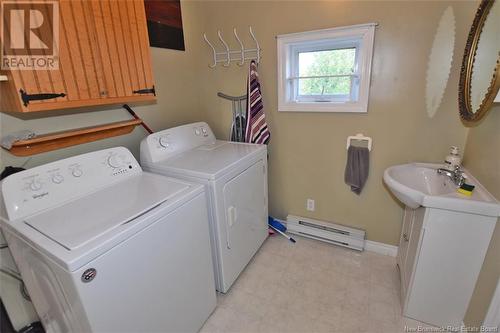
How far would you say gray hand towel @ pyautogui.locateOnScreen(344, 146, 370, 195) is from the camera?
1969mm

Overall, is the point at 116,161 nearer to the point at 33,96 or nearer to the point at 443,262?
the point at 33,96

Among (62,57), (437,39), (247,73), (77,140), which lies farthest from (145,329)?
(437,39)

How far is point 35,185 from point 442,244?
2116 mm

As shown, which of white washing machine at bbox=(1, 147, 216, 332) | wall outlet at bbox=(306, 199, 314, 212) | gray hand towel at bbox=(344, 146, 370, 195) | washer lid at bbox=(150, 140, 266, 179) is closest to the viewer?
white washing machine at bbox=(1, 147, 216, 332)

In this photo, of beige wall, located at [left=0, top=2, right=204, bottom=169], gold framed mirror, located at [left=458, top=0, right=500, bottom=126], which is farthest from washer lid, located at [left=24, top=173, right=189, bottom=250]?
gold framed mirror, located at [left=458, top=0, right=500, bottom=126]

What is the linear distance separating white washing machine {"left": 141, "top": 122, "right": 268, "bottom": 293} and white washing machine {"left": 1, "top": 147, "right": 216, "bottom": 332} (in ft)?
0.42

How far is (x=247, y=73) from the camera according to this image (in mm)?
2225

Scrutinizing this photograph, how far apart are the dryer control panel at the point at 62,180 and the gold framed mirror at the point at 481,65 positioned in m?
2.00

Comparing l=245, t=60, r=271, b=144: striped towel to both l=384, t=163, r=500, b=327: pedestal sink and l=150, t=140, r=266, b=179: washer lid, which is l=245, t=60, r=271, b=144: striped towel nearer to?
l=150, t=140, r=266, b=179: washer lid

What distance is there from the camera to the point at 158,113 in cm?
207

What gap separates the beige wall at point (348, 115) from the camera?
5.43ft

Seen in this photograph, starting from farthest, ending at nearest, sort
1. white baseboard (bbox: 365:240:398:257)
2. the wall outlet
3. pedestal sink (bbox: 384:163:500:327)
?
1. the wall outlet
2. white baseboard (bbox: 365:240:398:257)
3. pedestal sink (bbox: 384:163:500:327)

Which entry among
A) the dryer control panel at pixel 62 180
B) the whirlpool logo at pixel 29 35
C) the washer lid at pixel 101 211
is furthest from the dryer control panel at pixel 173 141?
the whirlpool logo at pixel 29 35

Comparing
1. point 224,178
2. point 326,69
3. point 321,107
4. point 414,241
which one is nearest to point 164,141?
point 224,178
